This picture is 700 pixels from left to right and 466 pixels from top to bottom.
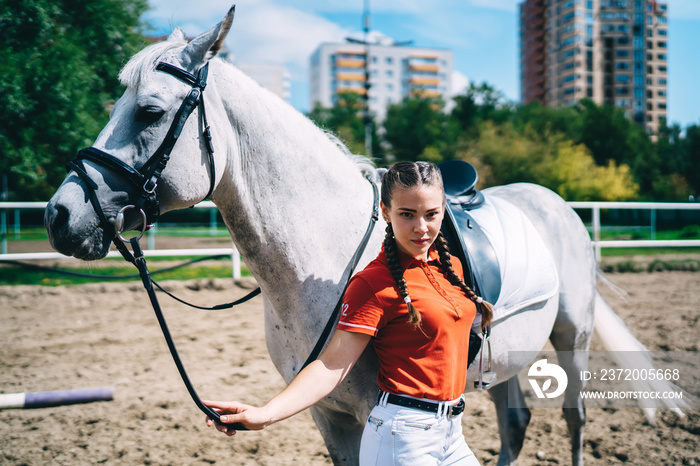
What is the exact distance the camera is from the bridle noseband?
146 centimetres

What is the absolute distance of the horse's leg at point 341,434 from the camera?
6.24 feet

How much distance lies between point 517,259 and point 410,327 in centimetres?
101

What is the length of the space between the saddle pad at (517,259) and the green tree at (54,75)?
750 centimetres

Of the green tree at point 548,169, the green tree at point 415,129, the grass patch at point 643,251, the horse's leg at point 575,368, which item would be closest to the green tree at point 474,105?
the green tree at point 415,129

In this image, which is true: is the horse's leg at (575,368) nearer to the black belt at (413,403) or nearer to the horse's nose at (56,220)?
the black belt at (413,403)

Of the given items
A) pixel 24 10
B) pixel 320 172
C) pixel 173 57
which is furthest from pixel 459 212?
pixel 24 10

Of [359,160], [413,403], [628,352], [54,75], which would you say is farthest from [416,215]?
[54,75]

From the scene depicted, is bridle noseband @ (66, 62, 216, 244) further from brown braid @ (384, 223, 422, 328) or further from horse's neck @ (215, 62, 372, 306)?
brown braid @ (384, 223, 422, 328)

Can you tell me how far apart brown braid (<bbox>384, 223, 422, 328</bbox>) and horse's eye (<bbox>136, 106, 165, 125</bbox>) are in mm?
842

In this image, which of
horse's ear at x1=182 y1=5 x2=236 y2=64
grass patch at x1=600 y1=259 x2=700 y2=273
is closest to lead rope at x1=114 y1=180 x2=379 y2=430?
horse's ear at x1=182 y1=5 x2=236 y2=64

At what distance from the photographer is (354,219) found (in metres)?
1.86

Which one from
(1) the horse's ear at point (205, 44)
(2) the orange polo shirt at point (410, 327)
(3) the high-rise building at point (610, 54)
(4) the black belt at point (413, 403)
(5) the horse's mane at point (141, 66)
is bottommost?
(4) the black belt at point (413, 403)

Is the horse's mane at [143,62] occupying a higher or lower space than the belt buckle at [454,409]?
higher

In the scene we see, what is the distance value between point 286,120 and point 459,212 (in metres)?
0.90
